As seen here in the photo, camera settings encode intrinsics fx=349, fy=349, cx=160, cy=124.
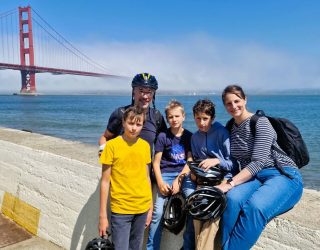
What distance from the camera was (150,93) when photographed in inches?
112

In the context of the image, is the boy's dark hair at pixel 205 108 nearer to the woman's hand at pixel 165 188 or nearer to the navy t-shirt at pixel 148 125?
the navy t-shirt at pixel 148 125

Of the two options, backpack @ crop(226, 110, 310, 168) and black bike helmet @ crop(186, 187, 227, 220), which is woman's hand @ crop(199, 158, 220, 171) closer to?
black bike helmet @ crop(186, 187, 227, 220)

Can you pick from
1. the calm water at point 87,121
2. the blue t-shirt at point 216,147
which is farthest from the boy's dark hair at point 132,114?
the calm water at point 87,121

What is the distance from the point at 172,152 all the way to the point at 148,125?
0.29m

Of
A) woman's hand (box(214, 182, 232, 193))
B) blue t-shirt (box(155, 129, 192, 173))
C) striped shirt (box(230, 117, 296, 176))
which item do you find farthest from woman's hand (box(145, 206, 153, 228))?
striped shirt (box(230, 117, 296, 176))

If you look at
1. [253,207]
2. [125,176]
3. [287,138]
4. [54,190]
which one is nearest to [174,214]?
[125,176]

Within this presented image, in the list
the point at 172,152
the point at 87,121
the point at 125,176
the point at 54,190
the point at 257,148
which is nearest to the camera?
the point at 257,148

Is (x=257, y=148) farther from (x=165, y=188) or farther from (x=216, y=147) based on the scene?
(x=165, y=188)

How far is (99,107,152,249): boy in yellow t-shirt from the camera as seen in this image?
2.44 m

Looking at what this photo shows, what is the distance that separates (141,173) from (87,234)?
3.51 ft

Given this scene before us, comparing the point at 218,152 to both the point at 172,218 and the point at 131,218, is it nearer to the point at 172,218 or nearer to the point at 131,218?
the point at 172,218

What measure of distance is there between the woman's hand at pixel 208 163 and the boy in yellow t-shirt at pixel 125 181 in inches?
17.4

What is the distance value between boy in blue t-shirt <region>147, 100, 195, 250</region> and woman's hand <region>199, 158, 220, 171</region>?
0.26m

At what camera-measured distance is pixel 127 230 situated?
8.26 feet
